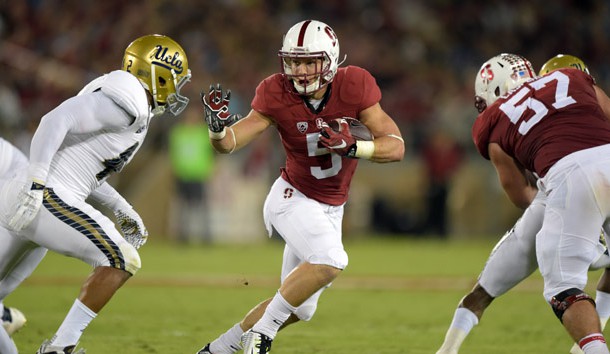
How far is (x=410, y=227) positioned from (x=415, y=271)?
15.5 ft

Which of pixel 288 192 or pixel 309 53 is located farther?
pixel 288 192

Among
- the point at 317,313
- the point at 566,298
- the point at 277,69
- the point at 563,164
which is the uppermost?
the point at 277,69

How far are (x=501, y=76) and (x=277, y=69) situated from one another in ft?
33.9

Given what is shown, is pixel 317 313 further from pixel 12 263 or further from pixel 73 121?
pixel 73 121

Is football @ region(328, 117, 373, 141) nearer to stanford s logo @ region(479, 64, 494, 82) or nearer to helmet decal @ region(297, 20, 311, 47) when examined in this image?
helmet decal @ region(297, 20, 311, 47)

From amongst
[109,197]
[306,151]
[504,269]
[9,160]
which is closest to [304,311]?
[306,151]

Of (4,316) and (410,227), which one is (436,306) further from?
(410,227)

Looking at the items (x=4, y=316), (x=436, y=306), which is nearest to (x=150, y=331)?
(x=4, y=316)

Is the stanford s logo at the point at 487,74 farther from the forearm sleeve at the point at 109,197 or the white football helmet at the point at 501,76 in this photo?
the forearm sleeve at the point at 109,197

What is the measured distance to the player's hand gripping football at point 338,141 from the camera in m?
4.58

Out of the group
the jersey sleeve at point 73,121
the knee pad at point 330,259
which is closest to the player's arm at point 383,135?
the knee pad at point 330,259

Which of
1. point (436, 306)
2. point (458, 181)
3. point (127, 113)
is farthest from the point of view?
point (458, 181)

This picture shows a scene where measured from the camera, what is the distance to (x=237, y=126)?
4988 millimetres

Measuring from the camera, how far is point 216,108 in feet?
15.2
